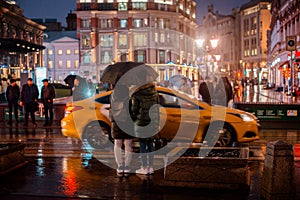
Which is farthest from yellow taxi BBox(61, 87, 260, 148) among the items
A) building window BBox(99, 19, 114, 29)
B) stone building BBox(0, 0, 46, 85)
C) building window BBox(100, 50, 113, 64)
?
building window BBox(99, 19, 114, 29)

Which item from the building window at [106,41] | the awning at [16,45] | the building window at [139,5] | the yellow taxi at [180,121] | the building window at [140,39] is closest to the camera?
the yellow taxi at [180,121]

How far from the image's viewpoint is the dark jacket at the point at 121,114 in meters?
8.76

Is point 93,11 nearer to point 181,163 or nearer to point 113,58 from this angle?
point 113,58

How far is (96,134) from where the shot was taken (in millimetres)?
12648

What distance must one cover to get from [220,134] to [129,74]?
160 inches

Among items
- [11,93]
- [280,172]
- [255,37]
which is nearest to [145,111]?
[280,172]

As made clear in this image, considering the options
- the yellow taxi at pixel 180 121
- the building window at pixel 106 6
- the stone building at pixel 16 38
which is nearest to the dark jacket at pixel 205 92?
the yellow taxi at pixel 180 121

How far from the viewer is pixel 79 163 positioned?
10.4 m

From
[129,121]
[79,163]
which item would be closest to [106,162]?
[79,163]

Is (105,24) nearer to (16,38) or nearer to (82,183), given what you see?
(16,38)

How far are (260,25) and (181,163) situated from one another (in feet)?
391

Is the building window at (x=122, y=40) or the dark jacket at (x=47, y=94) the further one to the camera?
the building window at (x=122, y=40)

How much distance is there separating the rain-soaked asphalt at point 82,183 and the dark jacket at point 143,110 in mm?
927

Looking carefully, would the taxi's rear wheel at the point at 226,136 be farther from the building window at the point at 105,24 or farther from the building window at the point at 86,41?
the building window at the point at 105,24
